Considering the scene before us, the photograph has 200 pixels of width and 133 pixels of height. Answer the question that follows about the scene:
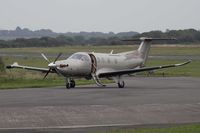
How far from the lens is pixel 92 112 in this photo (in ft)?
65.8

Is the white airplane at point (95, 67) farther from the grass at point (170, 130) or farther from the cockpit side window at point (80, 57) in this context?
the grass at point (170, 130)

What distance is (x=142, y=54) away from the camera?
4156 cm

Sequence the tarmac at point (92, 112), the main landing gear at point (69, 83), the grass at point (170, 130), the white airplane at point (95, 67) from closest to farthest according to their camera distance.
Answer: the grass at point (170, 130), the tarmac at point (92, 112), the main landing gear at point (69, 83), the white airplane at point (95, 67)

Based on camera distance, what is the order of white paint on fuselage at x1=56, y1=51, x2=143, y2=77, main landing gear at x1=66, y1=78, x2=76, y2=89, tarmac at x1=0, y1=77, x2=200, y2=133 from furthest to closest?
white paint on fuselage at x1=56, y1=51, x2=143, y2=77, main landing gear at x1=66, y1=78, x2=76, y2=89, tarmac at x1=0, y1=77, x2=200, y2=133

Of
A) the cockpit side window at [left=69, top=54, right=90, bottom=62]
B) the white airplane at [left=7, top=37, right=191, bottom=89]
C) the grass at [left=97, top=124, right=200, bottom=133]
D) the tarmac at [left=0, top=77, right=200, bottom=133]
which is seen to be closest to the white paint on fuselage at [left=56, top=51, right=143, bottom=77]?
the white airplane at [left=7, top=37, right=191, bottom=89]

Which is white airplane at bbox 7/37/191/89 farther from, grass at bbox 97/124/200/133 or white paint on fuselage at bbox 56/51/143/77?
grass at bbox 97/124/200/133

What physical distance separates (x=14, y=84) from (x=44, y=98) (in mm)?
12201

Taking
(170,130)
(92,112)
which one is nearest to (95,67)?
(92,112)

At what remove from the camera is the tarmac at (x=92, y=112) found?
54.6ft

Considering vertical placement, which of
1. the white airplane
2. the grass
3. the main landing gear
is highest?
the grass

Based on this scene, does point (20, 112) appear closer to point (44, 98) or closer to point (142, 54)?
point (44, 98)

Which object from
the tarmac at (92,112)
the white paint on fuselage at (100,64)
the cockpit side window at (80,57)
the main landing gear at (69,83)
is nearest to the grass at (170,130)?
the tarmac at (92,112)

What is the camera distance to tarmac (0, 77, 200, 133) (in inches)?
656

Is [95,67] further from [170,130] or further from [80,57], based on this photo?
[170,130]
